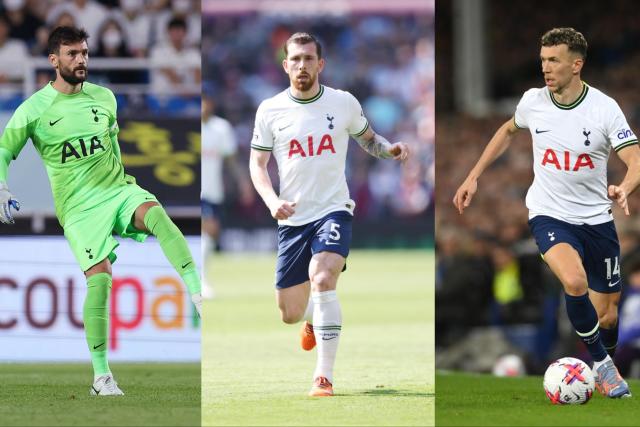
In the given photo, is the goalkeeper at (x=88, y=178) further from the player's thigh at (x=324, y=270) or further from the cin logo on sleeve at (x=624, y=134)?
the cin logo on sleeve at (x=624, y=134)

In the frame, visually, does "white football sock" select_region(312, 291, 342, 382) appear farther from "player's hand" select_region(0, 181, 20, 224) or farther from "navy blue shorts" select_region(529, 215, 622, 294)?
"player's hand" select_region(0, 181, 20, 224)

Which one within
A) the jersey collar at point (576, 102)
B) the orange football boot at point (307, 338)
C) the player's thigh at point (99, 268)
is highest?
the jersey collar at point (576, 102)

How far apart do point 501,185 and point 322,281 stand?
16200 mm

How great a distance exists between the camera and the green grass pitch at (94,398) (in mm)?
7008

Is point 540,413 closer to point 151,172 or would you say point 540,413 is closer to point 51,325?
point 51,325

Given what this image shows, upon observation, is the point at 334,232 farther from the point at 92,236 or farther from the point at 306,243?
the point at 92,236

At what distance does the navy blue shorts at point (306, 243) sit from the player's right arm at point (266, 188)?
0.38m

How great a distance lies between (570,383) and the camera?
791 centimetres

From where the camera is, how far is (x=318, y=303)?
314 inches

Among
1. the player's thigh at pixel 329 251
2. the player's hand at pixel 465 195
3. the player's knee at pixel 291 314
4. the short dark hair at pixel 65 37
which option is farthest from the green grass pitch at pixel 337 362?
the short dark hair at pixel 65 37

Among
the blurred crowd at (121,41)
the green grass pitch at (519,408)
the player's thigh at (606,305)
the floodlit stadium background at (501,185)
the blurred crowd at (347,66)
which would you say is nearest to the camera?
the green grass pitch at (519,408)

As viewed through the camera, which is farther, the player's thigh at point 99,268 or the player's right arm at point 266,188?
the player's thigh at point 99,268

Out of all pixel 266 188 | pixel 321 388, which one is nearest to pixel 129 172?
pixel 266 188

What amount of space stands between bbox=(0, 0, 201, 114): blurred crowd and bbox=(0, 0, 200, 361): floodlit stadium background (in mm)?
19
